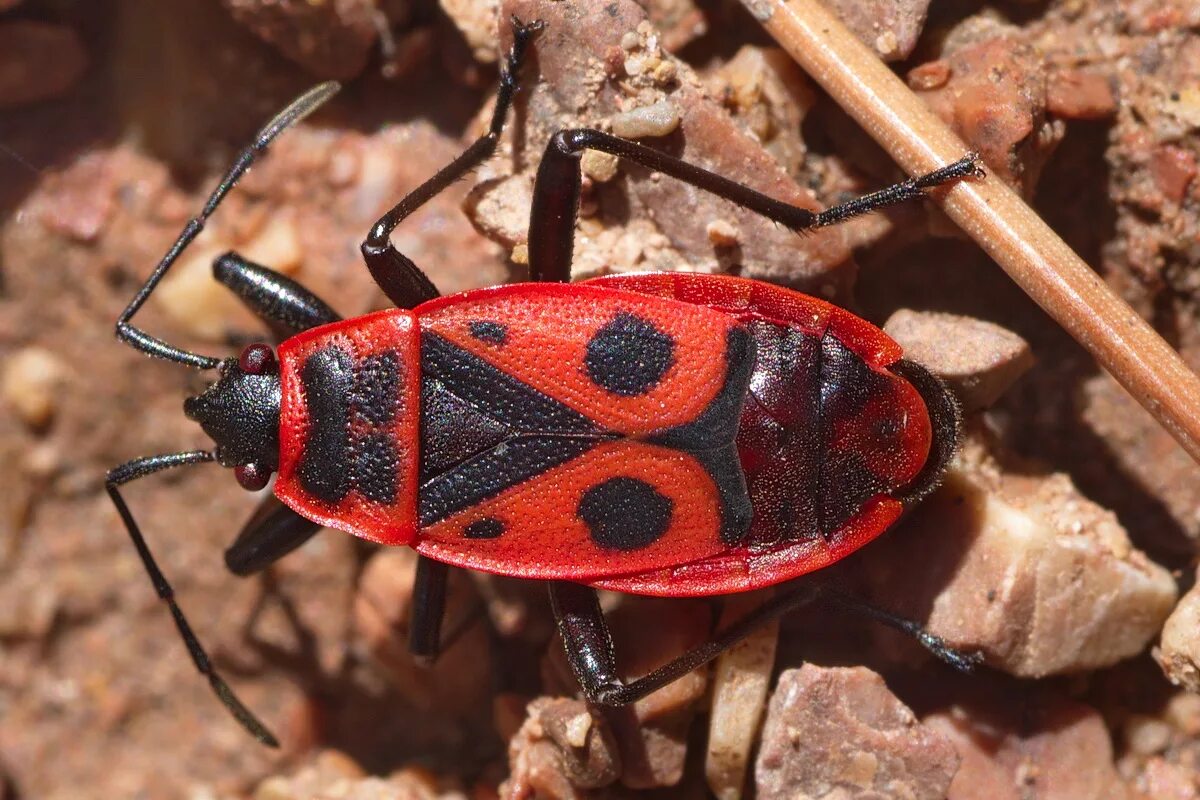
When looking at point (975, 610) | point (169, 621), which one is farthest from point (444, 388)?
point (169, 621)

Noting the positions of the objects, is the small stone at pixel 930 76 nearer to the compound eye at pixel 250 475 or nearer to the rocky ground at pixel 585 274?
the rocky ground at pixel 585 274

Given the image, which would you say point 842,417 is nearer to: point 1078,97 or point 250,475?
point 1078,97

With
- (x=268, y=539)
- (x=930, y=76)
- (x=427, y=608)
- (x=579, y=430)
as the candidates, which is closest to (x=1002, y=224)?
(x=930, y=76)

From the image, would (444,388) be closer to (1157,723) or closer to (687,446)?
(687,446)

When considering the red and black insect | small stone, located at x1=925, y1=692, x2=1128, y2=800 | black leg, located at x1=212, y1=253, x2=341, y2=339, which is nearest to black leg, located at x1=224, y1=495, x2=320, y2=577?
the red and black insect

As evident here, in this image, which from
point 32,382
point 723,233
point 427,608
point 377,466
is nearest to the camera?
point 377,466
